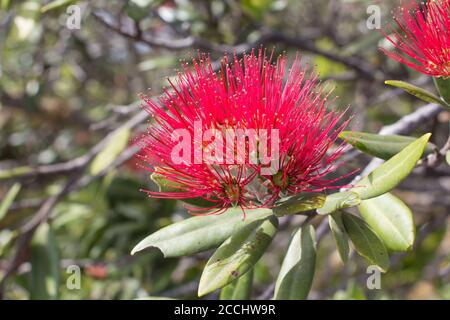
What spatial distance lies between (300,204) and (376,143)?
253 millimetres

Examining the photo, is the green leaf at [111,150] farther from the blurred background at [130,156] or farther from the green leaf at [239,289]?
the green leaf at [239,289]

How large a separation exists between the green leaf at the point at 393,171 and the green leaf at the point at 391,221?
0.15m

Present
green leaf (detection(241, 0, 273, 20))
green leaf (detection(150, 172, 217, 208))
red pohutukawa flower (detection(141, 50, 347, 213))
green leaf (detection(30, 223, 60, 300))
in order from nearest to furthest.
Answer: red pohutukawa flower (detection(141, 50, 347, 213)) < green leaf (detection(150, 172, 217, 208)) < green leaf (detection(30, 223, 60, 300)) < green leaf (detection(241, 0, 273, 20))

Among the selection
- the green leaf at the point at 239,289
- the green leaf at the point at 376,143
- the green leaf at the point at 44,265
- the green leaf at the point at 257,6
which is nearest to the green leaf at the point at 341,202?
the green leaf at the point at 376,143

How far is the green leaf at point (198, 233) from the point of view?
4.48ft

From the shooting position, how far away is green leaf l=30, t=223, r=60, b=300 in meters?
2.04

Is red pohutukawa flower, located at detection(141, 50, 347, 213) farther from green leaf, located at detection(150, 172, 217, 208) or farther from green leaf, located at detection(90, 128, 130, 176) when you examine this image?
green leaf, located at detection(90, 128, 130, 176)

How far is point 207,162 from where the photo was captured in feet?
4.42

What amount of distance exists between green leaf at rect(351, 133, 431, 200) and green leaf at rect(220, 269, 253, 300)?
0.56 m

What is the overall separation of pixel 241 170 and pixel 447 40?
0.59 m

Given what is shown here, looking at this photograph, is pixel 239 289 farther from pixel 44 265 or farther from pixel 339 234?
pixel 44 265

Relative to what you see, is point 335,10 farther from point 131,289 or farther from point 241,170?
point 241,170

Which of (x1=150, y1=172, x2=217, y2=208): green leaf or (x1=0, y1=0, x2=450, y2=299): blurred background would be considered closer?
(x1=150, y1=172, x2=217, y2=208): green leaf

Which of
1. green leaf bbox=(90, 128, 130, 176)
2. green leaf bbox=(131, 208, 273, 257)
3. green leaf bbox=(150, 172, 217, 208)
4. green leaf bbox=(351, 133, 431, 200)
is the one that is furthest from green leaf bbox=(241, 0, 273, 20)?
green leaf bbox=(351, 133, 431, 200)
